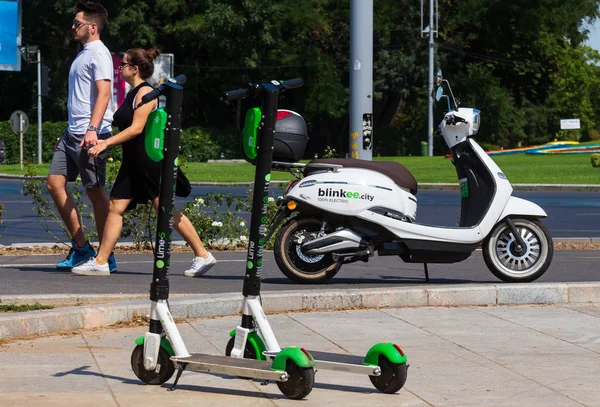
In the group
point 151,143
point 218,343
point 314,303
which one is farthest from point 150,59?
point 151,143

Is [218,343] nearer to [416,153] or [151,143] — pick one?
[151,143]

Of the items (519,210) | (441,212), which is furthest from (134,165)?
(441,212)

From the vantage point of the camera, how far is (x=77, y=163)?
30.8ft

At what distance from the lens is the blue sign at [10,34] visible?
45875mm

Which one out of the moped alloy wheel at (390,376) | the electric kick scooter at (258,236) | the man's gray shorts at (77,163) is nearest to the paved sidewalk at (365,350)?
the moped alloy wheel at (390,376)

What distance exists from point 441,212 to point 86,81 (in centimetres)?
1097

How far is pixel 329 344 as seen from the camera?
6.65 meters

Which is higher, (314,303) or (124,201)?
(124,201)

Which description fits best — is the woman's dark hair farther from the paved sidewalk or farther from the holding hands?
the paved sidewalk

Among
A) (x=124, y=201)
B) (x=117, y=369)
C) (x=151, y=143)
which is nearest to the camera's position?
(x=151, y=143)

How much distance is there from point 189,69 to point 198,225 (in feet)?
152

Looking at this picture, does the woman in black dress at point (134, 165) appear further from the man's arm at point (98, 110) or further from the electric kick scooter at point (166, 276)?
the electric kick scooter at point (166, 276)

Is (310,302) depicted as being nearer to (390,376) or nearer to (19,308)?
(19,308)

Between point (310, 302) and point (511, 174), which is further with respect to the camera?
point (511, 174)
